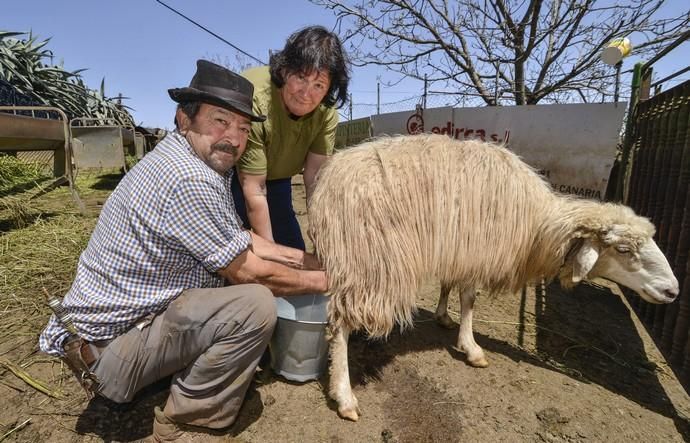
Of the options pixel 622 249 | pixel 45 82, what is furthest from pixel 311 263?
pixel 45 82

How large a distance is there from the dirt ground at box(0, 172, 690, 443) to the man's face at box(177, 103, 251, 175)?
4.73 feet

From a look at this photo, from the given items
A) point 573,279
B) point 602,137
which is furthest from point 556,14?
point 573,279

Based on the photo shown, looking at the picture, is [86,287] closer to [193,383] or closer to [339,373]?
[193,383]

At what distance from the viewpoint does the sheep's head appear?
2.35 m

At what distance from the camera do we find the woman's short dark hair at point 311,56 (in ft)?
6.99

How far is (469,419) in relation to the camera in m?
2.24

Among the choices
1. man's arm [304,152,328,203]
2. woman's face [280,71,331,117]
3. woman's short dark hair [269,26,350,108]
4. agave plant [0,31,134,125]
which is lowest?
man's arm [304,152,328,203]

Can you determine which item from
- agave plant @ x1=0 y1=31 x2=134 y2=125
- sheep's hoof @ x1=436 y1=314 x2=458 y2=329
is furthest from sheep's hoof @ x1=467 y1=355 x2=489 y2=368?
agave plant @ x1=0 y1=31 x2=134 y2=125

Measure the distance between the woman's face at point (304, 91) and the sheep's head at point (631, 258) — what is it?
6.14 ft

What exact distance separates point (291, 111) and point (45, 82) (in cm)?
1157

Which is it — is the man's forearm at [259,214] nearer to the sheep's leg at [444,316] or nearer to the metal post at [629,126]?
the sheep's leg at [444,316]

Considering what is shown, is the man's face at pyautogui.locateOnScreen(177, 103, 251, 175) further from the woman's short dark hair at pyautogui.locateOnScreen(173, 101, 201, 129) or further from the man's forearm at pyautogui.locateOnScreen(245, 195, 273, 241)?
the man's forearm at pyautogui.locateOnScreen(245, 195, 273, 241)

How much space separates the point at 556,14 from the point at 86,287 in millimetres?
8173

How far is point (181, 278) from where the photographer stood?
1.82 meters
